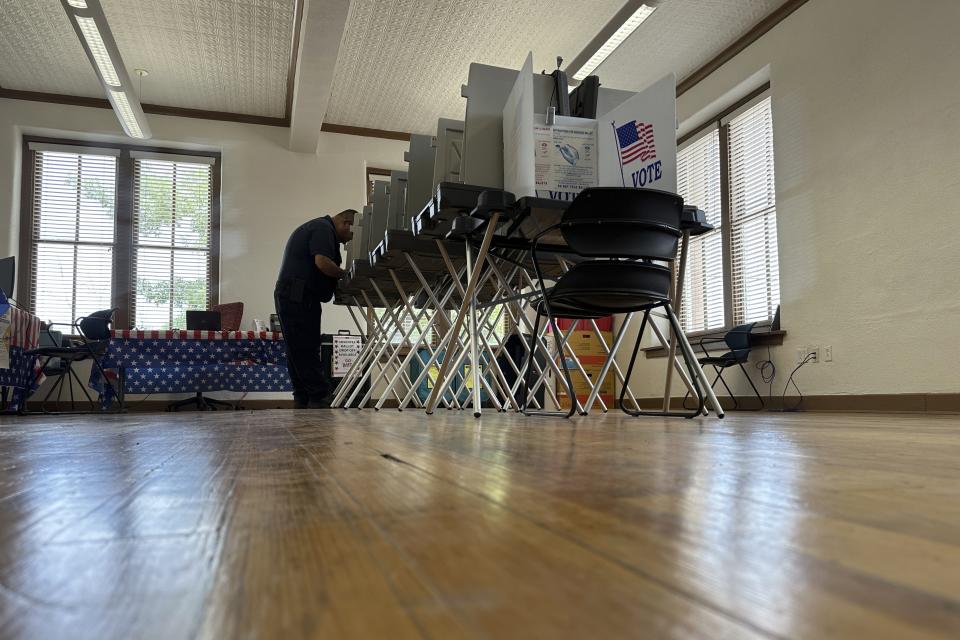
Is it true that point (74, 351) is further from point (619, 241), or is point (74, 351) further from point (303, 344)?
point (619, 241)

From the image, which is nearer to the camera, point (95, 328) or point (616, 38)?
point (616, 38)

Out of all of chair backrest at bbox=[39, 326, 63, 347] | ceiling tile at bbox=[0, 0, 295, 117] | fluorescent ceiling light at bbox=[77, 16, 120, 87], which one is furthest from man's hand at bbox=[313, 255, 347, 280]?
chair backrest at bbox=[39, 326, 63, 347]

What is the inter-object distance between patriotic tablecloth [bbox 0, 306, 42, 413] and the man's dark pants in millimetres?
2028

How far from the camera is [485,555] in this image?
0.88 ft

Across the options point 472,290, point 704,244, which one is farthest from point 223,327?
point 472,290

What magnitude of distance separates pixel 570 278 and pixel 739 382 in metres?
4.17

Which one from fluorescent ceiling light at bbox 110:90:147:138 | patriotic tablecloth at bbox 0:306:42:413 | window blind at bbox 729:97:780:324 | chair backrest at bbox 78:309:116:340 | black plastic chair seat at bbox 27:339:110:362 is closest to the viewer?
patriotic tablecloth at bbox 0:306:42:413

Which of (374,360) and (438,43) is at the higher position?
(438,43)

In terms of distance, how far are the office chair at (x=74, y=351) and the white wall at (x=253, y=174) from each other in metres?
1.49

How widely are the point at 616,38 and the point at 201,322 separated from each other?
4.34 m

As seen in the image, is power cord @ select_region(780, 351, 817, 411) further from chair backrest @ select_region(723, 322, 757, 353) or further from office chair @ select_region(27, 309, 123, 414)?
office chair @ select_region(27, 309, 123, 414)

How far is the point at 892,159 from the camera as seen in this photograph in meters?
4.56

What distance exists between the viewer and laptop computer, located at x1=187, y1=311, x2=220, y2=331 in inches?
240

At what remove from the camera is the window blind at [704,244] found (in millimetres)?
6457
